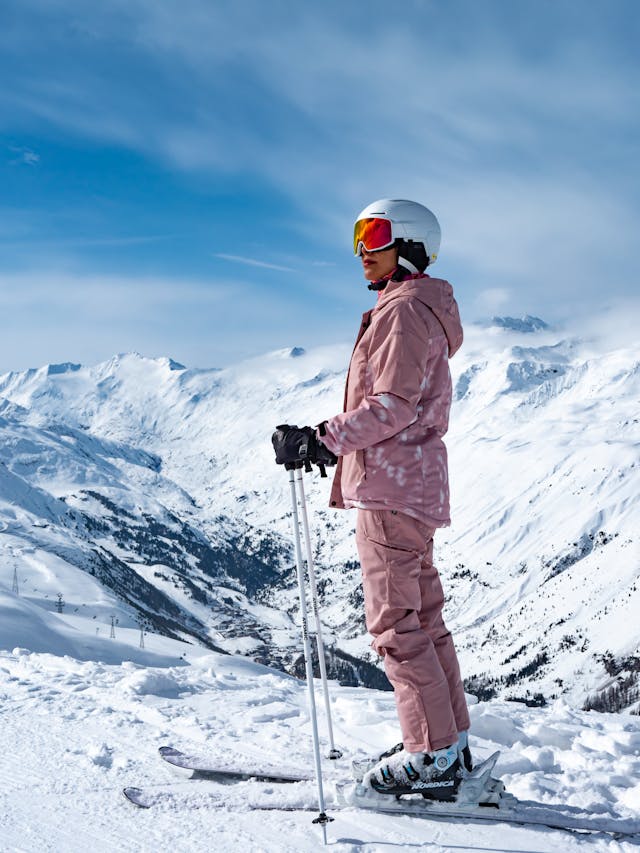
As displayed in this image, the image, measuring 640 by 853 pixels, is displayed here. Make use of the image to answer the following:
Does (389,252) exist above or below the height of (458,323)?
above

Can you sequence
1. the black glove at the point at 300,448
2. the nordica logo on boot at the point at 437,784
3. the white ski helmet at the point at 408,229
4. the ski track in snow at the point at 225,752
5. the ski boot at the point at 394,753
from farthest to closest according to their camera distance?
the white ski helmet at the point at 408,229 < the ski boot at the point at 394,753 < the black glove at the point at 300,448 < the nordica logo on boot at the point at 437,784 < the ski track in snow at the point at 225,752

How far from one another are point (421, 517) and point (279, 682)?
22.1ft

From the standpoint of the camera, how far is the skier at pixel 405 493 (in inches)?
186

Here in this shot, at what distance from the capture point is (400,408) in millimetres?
4719

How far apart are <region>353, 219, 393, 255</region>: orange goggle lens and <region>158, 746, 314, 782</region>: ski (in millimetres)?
4028

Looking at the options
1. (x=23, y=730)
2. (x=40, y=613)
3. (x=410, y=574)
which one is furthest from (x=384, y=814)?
(x=40, y=613)

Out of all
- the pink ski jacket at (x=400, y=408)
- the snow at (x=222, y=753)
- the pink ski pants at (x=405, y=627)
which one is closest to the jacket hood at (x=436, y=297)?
the pink ski jacket at (x=400, y=408)

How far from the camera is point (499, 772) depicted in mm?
5887

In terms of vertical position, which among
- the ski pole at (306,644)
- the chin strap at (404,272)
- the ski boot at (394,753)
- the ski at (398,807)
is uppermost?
the chin strap at (404,272)

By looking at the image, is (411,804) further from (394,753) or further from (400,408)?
(400,408)

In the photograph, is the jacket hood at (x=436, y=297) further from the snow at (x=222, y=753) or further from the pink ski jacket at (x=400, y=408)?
the snow at (x=222, y=753)

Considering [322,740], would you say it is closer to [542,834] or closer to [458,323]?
[542,834]

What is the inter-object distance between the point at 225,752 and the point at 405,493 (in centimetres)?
326

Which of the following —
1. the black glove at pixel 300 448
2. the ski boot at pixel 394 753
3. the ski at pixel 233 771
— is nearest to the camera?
the black glove at pixel 300 448
